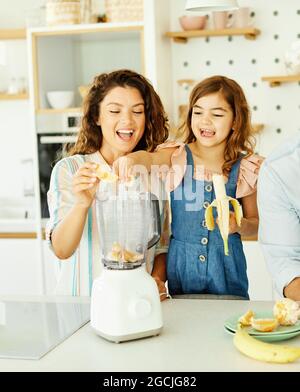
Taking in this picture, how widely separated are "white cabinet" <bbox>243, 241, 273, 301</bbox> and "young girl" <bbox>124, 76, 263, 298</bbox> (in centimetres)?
157

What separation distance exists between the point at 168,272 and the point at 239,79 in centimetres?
218

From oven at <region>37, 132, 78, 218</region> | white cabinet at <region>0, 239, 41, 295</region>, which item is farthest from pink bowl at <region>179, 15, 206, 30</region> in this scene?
white cabinet at <region>0, 239, 41, 295</region>

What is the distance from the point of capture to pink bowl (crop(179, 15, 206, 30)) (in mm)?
4074

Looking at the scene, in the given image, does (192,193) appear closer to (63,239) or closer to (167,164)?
(167,164)

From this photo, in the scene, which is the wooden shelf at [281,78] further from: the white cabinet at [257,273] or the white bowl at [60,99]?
the white bowl at [60,99]

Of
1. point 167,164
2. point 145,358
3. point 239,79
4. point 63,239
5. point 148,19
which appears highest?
point 148,19

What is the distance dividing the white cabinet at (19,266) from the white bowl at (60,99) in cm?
75

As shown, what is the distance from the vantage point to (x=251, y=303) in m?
1.98

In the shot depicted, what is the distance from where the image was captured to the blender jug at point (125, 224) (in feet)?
5.89

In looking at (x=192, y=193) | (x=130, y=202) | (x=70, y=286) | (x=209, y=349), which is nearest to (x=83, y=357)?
(x=209, y=349)

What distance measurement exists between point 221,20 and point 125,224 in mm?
2437

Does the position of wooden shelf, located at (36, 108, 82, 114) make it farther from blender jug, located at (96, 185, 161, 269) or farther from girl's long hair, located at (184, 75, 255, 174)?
blender jug, located at (96, 185, 161, 269)

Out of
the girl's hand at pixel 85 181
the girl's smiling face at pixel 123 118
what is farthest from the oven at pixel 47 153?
the girl's hand at pixel 85 181

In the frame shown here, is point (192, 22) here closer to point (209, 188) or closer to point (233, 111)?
point (233, 111)
